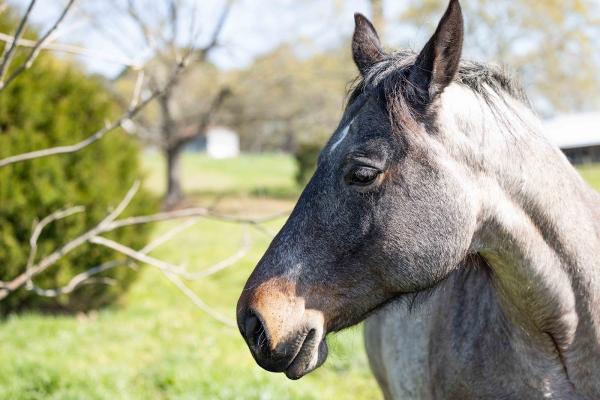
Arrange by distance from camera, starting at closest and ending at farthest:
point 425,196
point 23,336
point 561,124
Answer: point 425,196, point 23,336, point 561,124

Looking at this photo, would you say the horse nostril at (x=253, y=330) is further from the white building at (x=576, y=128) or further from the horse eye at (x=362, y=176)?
Result: the white building at (x=576, y=128)

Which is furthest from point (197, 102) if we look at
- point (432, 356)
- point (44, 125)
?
point (432, 356)

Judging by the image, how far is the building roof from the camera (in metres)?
25.6

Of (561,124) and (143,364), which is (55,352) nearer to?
(143,364)

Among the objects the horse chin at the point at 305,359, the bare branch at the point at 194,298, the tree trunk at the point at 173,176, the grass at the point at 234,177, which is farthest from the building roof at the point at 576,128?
the horse chin at the point at 305,359

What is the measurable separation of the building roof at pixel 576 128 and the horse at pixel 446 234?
24234 mm

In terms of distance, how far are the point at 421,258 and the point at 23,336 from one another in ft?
19.0

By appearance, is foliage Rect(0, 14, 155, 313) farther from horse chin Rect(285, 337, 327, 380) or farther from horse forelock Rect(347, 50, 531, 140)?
horse chin Rect(285, 337, 327, 380)

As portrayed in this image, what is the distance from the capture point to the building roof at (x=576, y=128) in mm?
25609

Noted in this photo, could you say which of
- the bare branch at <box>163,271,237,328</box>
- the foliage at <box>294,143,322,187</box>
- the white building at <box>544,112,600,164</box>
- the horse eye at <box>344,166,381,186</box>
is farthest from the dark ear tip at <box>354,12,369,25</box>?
the white building at <box>544,112,600,164</box>

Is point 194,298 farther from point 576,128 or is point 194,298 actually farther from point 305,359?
point 576,128

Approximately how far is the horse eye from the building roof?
24.6 meters

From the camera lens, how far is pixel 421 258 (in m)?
1.99

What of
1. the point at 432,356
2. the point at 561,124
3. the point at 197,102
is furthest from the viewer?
the point at 561,124
